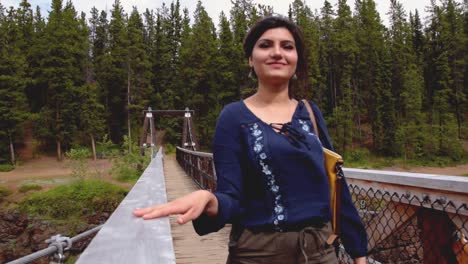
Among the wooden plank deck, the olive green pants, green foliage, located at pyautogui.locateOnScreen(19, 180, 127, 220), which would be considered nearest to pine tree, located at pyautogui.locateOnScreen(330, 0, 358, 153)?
green foliage, located at pyautogui.locateOnScreen(19, 180, 127, 220)

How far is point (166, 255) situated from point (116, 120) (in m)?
41.9

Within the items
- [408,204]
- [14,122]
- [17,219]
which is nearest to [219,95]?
[14,122]

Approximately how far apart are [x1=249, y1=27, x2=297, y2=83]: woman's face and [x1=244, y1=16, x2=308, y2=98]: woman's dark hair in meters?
0.02

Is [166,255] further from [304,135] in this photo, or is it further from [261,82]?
[261,82]

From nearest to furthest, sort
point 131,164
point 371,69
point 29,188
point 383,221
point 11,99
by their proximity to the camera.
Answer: point 383,221 → point 131,164 → point 29,188 → point 11,99 → point 371,69

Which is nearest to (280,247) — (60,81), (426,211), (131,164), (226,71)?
(426,211)

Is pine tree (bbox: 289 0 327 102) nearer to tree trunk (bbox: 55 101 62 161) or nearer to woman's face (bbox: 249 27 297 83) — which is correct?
tree trunk (bbox: 55 101 62 161)

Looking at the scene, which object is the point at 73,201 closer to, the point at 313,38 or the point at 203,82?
the point at 203,82

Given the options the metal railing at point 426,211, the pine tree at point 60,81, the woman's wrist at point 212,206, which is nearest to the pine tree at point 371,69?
the pine tree at point 60,81

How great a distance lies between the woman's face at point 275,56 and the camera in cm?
131

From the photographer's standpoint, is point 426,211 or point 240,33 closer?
point 426,211

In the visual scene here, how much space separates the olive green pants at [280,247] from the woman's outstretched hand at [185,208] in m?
0.21

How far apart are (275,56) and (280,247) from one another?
638 millimetres

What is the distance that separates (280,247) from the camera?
1146 mm
